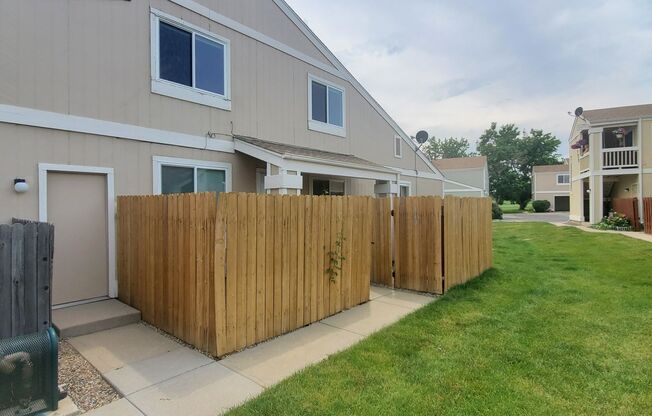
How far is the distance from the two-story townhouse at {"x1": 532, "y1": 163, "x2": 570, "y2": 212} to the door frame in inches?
2060

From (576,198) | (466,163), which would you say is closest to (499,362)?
(576,198)

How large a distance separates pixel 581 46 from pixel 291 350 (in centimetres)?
1358

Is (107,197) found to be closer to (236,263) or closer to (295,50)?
(236,263)

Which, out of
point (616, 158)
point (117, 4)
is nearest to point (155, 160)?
point (117, 4)

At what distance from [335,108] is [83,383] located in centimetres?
970

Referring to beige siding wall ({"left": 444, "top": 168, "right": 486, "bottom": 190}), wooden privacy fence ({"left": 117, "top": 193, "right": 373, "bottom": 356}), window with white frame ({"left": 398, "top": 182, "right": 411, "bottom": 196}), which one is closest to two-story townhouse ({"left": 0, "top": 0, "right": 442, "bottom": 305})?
wooden privacy fence ({"left": 117, "top": 193, "right": 373, "bottom": 356})

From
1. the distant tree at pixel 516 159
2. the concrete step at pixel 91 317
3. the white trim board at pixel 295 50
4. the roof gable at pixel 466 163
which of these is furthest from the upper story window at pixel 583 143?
the distant tree at pixel 516 159

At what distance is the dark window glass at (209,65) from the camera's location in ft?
24.6

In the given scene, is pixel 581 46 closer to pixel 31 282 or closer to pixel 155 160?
pixel 155 160

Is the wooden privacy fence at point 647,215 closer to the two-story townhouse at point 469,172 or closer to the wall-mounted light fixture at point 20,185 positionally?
the two-story townhouse at point 469,172

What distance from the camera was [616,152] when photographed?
20500 millimetres

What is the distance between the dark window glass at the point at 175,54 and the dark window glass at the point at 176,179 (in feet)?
5.76

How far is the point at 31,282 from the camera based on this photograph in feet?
12.0

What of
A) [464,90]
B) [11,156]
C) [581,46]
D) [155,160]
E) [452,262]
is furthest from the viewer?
[464,90]
